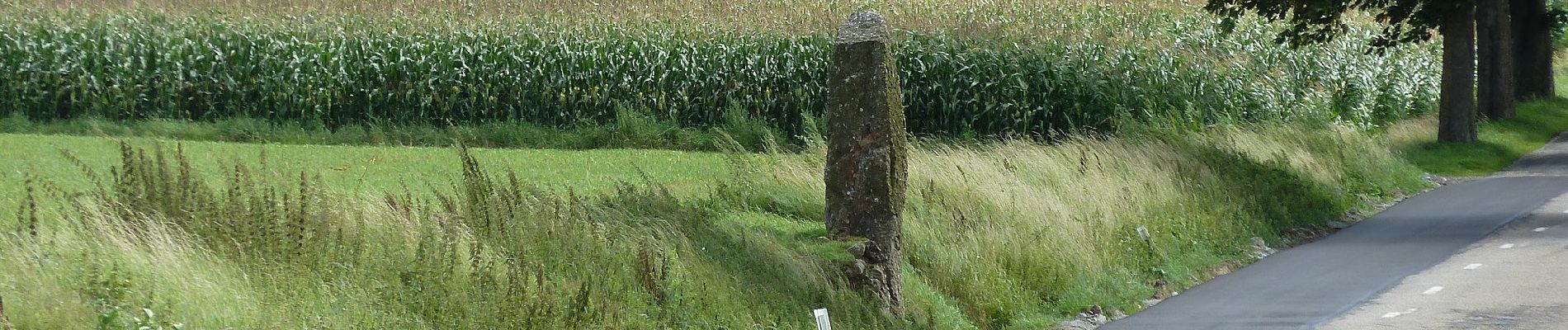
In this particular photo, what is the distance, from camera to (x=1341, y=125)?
25516 mm

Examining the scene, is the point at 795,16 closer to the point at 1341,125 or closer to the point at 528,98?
the point at 528,98

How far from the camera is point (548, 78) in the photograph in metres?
24.8

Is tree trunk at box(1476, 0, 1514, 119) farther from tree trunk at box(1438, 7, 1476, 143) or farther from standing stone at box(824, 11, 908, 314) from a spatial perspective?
standing stone at box(824, 11, 908, 314)

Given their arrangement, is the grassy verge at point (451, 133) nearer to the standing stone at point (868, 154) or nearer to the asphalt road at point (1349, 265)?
the asphalt road at point (1349, 265)

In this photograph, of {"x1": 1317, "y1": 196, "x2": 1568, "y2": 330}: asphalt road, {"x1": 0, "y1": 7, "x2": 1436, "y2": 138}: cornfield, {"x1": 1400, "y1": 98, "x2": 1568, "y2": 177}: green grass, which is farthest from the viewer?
{"x1": 1400, "y1": 98, "x2": 1568, "y2": 177}: green grass

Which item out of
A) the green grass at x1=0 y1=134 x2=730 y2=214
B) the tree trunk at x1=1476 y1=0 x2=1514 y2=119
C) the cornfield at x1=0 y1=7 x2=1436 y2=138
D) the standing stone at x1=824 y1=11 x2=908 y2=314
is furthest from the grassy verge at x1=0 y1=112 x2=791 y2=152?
the tree trunk at x1=1476 y1=0 x2=1514 y2=119

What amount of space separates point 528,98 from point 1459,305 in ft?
50.3

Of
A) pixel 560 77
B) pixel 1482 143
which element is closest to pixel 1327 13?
pixel 1482 143

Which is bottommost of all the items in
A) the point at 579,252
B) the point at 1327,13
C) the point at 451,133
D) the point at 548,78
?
the point at 451,133

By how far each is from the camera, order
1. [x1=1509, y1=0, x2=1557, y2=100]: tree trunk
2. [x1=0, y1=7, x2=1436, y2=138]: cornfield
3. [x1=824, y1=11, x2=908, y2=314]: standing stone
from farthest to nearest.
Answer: [x1=1509, y1=0, x2=1557, y2=100]: tree trunk → [x1=0, y1=7, x2=1436, y2=138]: cornfield → [x1=824, y1=11, x2=908, y2=314]: standing stone

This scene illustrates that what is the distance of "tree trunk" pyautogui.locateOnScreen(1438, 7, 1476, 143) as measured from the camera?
2717 cm

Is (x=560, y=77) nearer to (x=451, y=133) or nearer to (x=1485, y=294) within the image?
(x=451, y=133)

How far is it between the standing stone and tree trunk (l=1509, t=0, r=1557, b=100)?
29279 millimetres

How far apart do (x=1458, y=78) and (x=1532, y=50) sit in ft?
36.6
